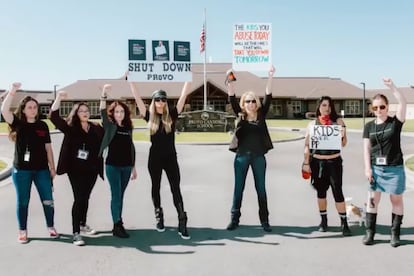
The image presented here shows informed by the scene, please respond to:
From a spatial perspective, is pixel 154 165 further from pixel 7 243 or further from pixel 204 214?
pixel 7 243

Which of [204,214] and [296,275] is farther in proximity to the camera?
[204,214]

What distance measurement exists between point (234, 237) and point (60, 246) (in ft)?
7.66

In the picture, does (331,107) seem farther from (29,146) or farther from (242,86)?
(242,86)

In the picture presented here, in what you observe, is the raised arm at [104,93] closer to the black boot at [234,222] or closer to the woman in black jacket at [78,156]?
the woman in black jacket at [78,156]

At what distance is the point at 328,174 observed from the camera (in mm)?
5715

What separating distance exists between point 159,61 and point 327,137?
10.3ft

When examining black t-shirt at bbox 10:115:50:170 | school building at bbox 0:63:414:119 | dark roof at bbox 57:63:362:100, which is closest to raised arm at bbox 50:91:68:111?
black t-shirt at bbox 10:115:50:170

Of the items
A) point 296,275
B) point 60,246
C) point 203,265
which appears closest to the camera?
point 296,275

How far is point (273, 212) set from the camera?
23.0 ft

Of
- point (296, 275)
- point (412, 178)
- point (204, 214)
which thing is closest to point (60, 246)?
point (204, 214)

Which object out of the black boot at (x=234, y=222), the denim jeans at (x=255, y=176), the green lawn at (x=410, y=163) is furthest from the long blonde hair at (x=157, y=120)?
the green lawn at (x=410, y=163)

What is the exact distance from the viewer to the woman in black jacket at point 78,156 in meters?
5.36

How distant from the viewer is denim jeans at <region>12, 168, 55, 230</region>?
5.38 meters

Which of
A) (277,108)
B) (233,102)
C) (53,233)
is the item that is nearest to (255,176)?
(233,102)
